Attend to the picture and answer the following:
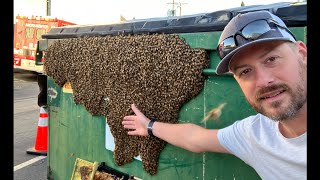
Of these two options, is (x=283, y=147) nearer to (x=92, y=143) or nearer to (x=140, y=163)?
(x=140, y=163)

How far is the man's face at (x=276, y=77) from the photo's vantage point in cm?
151

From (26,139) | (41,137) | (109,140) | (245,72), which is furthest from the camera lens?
(26,139)

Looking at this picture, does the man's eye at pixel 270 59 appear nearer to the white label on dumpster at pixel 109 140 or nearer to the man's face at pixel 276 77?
the man's face at pixel 276 77

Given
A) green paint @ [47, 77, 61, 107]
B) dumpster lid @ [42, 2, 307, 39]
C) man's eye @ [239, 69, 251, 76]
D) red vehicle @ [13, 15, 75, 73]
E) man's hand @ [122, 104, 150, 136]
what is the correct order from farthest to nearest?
1. red vehicle @ [13, 15, 75, 73]
2. green paint @ [47, 77, 61, 107]
3. man's hand @ [122, 104, 150, 136]
4. dumpster lid @ [42, 2, 307, 39]
5. man's eye @ [239, 69, 251, 76]

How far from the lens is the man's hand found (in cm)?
248

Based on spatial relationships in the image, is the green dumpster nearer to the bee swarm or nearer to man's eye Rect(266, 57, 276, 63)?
the bee swarm

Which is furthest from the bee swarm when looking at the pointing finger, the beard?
the beard

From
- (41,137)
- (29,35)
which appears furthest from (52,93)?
(29,35)

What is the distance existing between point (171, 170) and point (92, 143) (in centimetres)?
85

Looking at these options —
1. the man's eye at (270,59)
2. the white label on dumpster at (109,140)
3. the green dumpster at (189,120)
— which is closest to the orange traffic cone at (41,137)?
the green dumpster at (189,120)

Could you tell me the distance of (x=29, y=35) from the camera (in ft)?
49.3

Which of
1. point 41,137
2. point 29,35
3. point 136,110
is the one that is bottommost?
point 41,137

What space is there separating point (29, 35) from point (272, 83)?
14934 millimetres

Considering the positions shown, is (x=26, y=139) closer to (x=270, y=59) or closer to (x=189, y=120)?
(x=189, y=120)
